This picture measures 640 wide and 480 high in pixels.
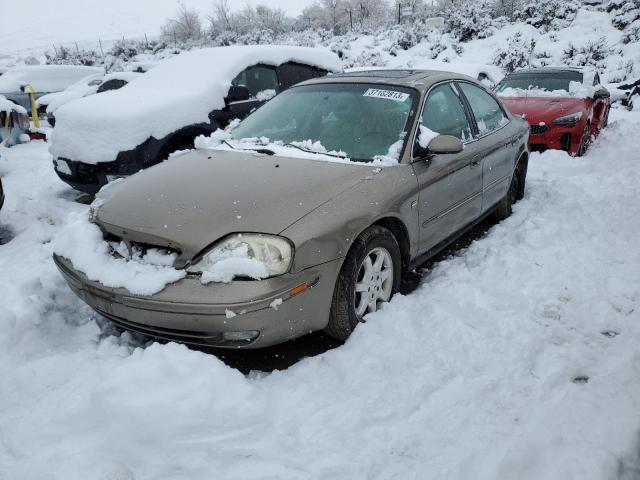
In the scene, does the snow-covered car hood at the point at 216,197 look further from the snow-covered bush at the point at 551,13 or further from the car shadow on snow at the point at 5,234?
the snow-covered bush at the point at 551,13

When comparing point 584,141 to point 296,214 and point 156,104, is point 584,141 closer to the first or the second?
point 156,104

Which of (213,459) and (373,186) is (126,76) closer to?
(373,186)

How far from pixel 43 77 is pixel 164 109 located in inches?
467

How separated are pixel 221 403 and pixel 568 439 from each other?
56.0 inches

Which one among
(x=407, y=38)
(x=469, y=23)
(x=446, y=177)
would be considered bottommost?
(x=446, y=177)

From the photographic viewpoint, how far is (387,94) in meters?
3.45

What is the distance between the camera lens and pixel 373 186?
2.84 metres

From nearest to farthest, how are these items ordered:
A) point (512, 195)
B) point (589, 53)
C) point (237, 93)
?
point (512, 195), point (237, 93), point (589, 53)

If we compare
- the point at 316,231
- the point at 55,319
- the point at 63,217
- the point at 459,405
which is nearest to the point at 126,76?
the point at 63,217

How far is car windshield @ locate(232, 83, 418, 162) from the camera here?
3.20 metres

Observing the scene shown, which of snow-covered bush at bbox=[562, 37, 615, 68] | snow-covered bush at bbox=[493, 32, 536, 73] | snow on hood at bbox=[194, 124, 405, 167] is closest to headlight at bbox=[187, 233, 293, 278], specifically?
snow on hood at bbox=[194, 124, 405, 167]

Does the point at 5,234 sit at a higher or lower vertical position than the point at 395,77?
lower

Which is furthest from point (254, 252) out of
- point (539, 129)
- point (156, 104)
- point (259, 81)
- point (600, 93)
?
point (600, 93)

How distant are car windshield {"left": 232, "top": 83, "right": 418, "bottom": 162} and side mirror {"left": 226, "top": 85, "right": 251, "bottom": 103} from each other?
1903 mm
